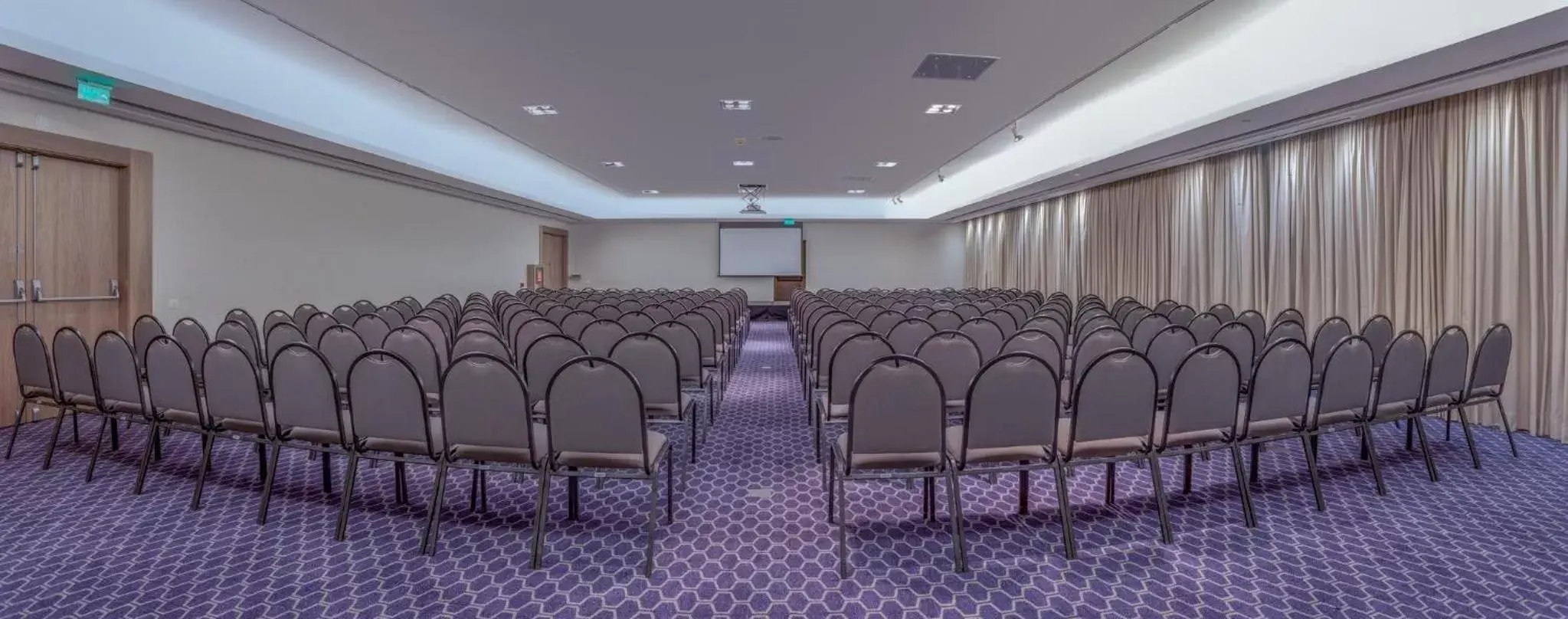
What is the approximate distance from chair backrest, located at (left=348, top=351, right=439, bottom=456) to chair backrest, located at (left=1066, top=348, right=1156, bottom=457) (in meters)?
3.06

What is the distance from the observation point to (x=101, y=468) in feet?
13.4

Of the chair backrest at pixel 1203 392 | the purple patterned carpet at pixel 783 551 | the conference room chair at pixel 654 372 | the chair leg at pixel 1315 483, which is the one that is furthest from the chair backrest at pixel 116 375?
the chair leg at pixel 1315 483

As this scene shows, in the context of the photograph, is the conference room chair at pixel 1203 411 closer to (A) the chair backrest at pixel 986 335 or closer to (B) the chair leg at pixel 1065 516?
(B) the chair leg at pixel 1065 516

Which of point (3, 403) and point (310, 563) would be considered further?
point (3, 403)

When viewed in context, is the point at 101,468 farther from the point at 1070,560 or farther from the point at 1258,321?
the point at 1258,321

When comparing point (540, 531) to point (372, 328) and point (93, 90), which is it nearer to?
point (372, 328)

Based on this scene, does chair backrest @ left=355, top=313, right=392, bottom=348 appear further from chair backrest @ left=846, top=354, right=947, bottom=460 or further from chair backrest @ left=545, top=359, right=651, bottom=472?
chair backrest @ left=846, top=354, right=947, bottom=460

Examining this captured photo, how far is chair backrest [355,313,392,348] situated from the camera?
17.9ft

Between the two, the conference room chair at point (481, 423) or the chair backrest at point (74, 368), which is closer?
the conference room chair at point (481, 423)

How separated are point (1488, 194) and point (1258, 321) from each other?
1944 mm

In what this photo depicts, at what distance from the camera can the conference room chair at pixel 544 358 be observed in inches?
160

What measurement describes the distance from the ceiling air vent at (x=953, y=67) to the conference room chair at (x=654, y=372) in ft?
11.8

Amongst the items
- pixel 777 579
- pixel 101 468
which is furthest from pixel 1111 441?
pixel 101 468

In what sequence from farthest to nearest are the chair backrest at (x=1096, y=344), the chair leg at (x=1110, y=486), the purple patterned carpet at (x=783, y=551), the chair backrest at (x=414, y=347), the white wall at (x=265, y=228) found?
the white wall at (x=265, y=228) → the chair backrest at (x=1096, y=344) → the chair backrest at (x=414, y=347) → the chair leg at (x=1110, y=486) → the purple patterned carpet at (x=783, y=551)
